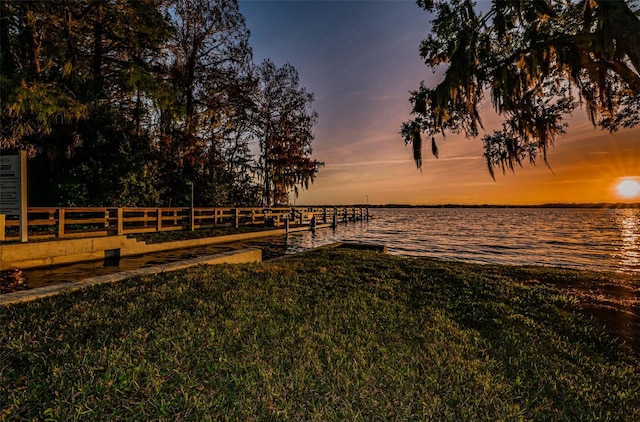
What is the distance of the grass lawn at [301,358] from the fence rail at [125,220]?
7.28m

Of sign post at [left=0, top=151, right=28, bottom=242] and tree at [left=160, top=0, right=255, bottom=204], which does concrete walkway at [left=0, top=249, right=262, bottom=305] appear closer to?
sign post at [left=0, top=151, right=28, bottom=242]

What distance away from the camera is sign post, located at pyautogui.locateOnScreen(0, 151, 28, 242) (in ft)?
23.9

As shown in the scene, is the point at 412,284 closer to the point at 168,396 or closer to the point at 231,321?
the point at 231,321

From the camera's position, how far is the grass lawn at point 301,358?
2.36m

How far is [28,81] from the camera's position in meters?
9.08

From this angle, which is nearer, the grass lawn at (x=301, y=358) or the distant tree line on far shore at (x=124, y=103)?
the grass lawn at (x=301, y=358)

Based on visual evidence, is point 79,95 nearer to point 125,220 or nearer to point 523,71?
point 125,220

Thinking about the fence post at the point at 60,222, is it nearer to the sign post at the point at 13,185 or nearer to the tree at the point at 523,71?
the sign post at the point at 13,185

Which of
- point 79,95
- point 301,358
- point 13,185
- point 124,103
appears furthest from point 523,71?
point 124,103

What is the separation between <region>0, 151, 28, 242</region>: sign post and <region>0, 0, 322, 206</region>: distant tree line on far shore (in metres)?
2.39

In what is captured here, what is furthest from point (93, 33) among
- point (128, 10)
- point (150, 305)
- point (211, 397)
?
point (211, 397)

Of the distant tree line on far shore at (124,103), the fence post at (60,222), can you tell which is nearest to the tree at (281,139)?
the distant tree line on far shore at (124,103)

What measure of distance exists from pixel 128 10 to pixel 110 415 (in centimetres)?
1487

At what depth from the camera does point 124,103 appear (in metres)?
18.5
